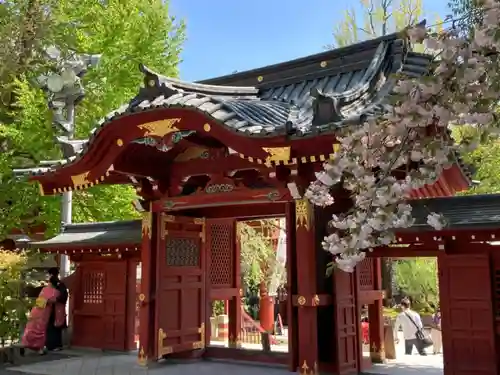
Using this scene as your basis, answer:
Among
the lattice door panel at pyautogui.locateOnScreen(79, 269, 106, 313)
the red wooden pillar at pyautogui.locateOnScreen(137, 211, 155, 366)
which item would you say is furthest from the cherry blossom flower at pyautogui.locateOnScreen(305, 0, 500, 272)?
the lattice door panel at pyautogui.locateOnScreen(79, 269, 106, 313)

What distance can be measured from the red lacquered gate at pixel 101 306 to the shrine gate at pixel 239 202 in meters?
0.03

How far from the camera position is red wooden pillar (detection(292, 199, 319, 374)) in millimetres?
7691

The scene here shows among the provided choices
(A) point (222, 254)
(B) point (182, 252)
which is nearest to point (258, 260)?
(A) point (222, 254)

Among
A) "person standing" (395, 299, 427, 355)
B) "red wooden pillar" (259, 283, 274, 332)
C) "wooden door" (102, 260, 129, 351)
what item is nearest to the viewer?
"person standing" (395, 299, 427, 355)

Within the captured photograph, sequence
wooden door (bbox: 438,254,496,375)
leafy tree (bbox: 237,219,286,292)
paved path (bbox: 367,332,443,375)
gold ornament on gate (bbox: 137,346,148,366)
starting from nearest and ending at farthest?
wooden door (bbox: 438,254,496,375)
paved path (bbox: 367,332,443,375)
gold ornament on gate (bbox: 137,346,148,366)
leafy tree (bbox: 237,219,286,292)

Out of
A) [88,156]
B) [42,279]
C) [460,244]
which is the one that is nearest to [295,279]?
[460,244]

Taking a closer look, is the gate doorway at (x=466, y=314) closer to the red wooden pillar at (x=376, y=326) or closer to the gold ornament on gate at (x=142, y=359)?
the red wooden pillar at (x=376, y=326)

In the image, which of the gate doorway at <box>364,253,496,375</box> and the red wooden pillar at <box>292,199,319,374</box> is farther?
the red wooden pillar at <box>292,199,319,374</box>

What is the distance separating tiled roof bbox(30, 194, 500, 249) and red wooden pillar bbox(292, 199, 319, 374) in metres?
1.47

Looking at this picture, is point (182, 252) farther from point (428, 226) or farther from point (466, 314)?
point (466, 314)

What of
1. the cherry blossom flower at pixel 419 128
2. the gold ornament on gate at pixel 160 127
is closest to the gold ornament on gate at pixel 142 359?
the gold ornament on gate at pixel 160 127

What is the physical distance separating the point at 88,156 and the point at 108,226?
3.14m

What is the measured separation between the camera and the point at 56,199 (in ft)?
44.5

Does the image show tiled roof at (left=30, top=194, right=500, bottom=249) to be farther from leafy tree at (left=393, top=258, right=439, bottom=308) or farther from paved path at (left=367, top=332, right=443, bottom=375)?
leafy tree at (left=393, top=258, right=439, bottom=308)
